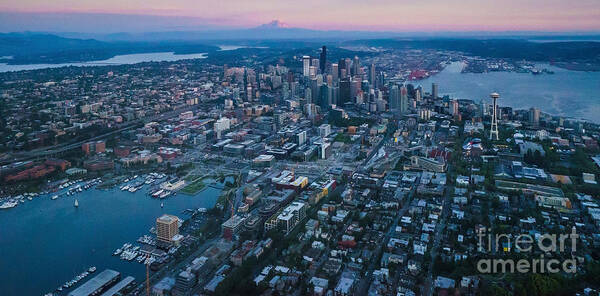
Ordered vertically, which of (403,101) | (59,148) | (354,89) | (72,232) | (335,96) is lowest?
(72,232)

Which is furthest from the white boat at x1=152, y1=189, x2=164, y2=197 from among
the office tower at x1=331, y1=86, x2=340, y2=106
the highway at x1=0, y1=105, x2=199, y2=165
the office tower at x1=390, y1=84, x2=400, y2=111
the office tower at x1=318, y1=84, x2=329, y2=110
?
the office tower at x1=390, y1=84, x2=400, y2=111

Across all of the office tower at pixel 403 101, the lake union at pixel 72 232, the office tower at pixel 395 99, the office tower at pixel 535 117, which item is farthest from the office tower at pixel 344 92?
the lake union at pixel 72 232

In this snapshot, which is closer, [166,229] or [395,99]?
[166,229]

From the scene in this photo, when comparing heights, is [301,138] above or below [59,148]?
above

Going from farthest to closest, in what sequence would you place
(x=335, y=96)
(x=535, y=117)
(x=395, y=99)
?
(x=335, y=96), (x=395, y=99), (x=535, y=117)

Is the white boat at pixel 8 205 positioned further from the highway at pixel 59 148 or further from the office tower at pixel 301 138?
the office tower at pixel 301 138

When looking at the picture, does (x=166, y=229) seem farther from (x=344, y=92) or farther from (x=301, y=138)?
(x=344, y=92)

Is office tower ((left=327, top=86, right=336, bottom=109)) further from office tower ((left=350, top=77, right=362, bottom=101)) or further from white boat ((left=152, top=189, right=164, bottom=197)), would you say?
white boat ((left=152, top=189, right=164, bottom=197))

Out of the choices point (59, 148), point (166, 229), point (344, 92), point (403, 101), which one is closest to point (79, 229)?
point (166, 229)
